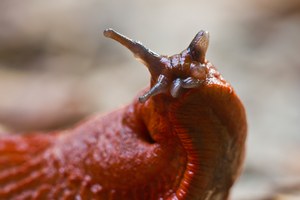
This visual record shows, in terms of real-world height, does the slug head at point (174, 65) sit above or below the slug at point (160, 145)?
above

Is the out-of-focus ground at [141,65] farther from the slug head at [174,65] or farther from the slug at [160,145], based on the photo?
the slug head at [174,65]

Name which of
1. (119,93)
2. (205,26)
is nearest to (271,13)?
(205,26)

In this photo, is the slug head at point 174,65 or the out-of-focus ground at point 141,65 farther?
the out-of-focus ground at point 141,65

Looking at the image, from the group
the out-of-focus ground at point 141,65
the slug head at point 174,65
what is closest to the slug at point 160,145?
the slug head at point 174,65

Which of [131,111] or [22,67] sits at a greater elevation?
[131,111]

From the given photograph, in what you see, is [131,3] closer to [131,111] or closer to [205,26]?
[205,26]

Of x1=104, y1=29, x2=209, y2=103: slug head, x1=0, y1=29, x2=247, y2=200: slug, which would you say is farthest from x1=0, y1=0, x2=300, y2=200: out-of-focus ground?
x1=104, y1=29, x2=209, y2=103: slug head

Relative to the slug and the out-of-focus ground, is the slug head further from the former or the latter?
the out-of-focus ground
